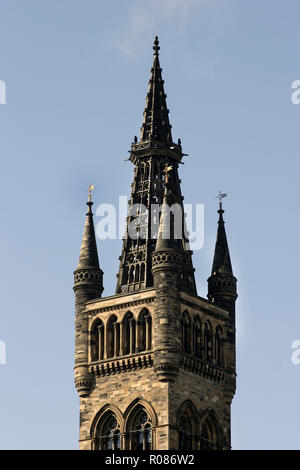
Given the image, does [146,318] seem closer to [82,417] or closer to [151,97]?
[82,417]

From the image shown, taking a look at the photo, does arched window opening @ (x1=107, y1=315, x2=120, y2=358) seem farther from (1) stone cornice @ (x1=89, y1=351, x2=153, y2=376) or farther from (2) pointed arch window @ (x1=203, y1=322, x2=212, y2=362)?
(2) pointed arch window @ (x1=203, y1=322, x2=212, y2=362)

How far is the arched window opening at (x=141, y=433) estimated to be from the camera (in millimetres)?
150875

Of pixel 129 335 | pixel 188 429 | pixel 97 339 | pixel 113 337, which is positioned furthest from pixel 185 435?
pixel 97 339

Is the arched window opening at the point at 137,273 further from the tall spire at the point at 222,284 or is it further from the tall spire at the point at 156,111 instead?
the tall spire at the point at 156,111

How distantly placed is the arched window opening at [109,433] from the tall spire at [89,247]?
11573mm

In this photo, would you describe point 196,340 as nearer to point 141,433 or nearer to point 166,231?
point 166,231

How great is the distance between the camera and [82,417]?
154250 mm

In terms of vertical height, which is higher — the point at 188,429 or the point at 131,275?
the point at 131,275

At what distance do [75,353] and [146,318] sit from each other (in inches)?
242

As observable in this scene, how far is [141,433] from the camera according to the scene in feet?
497

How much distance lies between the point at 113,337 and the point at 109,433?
7107 millimetres

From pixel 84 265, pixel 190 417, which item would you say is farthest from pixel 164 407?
pixel 84 265

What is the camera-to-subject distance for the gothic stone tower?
15175cm

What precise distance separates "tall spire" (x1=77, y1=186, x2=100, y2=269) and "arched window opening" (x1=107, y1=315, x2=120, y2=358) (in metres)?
4.68
